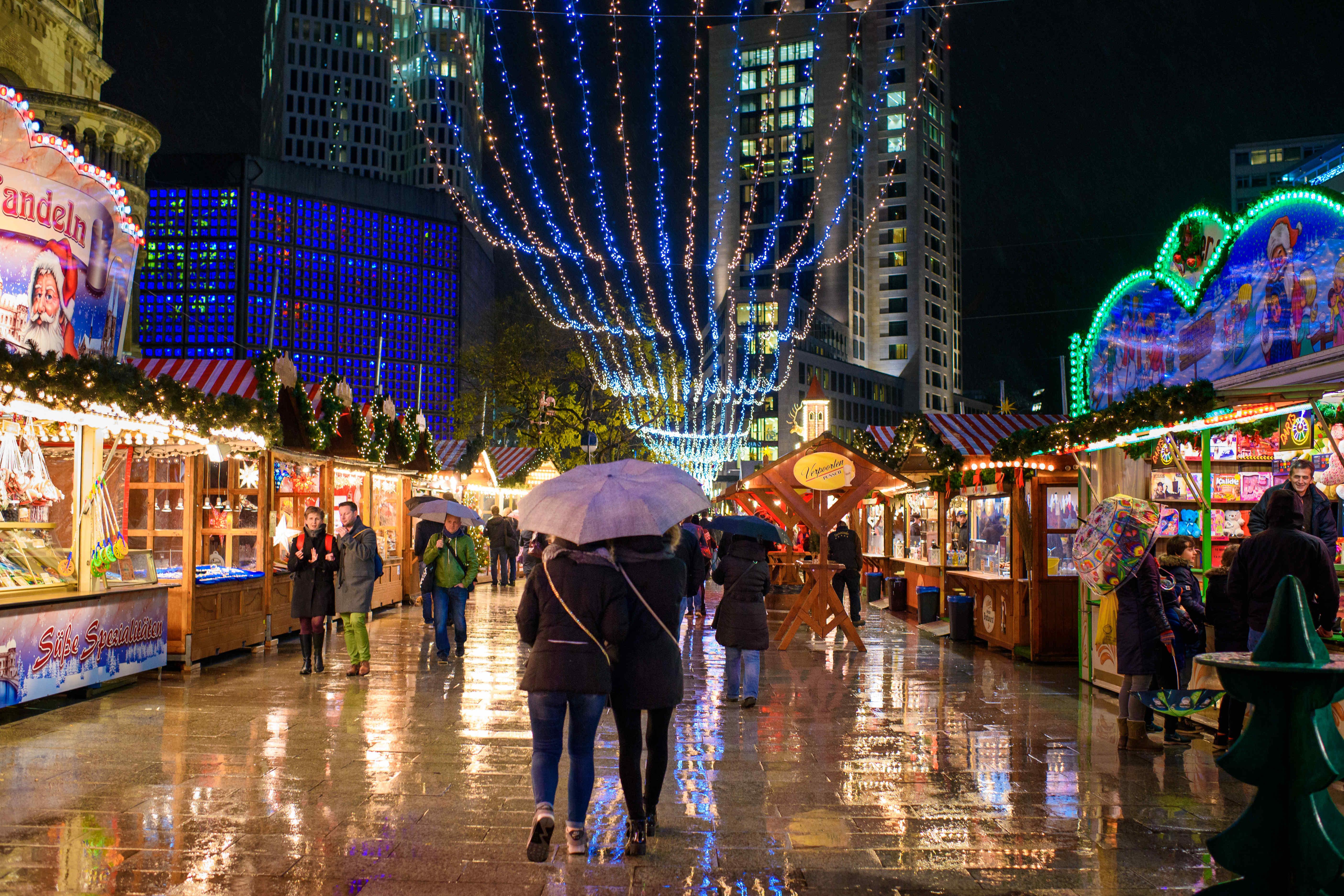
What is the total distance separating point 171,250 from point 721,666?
332ft

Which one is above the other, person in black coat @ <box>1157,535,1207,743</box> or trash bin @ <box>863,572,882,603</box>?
person in black coat @ <box>1157,535,1207,743</box>

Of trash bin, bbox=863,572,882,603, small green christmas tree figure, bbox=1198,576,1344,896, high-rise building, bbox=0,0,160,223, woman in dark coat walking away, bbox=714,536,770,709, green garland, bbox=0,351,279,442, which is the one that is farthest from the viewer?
high-rise building, bbox=0,0,160,223

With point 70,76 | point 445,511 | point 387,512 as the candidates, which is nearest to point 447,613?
point 445,511

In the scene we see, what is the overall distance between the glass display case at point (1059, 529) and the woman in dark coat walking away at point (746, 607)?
4308mm

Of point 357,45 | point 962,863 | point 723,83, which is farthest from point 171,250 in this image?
point 962,863

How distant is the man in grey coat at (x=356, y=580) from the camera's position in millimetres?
10492

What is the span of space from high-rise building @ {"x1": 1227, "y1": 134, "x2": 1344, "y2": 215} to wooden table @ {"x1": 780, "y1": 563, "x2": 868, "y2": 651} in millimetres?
111394

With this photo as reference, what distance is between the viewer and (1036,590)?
11797 mm

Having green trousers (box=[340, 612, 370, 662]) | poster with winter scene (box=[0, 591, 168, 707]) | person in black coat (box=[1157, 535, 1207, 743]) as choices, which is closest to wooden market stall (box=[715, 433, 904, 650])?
green trousers (box=[340, 612, 370, 662])

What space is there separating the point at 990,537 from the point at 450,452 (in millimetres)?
17451

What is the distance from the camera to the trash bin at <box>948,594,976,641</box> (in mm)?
14039

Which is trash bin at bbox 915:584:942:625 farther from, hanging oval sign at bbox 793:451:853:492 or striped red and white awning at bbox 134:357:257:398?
striped red and white awning at bbox 134:357:257:398

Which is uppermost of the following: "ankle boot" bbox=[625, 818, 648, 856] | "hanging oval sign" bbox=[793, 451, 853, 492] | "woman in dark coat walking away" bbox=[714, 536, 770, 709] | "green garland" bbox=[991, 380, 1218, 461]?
"green garland" bbox=[991, 380, 1218, 461]

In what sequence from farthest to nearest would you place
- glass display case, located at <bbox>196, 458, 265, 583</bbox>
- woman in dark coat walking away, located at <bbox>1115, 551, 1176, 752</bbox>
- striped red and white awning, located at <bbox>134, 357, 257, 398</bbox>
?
glass display case, located at <bbox>196, 458, 265, 583</bbox>, striped red and white awning, located at <bbox>134, 357, 257, 398</bbox>, woman in dark coat walking away, located at <bbox>1115, 551, 1176, 752</bbox>
